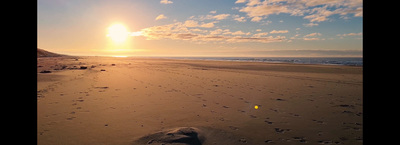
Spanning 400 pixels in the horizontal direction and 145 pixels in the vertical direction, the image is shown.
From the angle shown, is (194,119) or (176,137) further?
(194,119)

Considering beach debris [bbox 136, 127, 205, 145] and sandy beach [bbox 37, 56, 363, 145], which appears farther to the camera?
sandy beach [bbox 37, 56, 363, 145]

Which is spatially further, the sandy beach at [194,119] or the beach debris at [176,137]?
the sandy beach at [194,119]

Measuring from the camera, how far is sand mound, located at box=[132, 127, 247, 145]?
15.9 ft

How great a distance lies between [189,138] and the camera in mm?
4969

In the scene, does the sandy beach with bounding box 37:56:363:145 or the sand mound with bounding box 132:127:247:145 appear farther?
the sandy beach with bounding box 37:56:363:145

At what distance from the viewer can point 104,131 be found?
5438 millimetres

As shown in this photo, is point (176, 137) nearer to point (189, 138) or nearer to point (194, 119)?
point (189, 138)

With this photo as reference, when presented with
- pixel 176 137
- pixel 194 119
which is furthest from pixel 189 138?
pixel 194 119

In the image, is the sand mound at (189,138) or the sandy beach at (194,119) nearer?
the sand mound at (189,138)

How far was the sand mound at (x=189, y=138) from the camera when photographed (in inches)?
190
